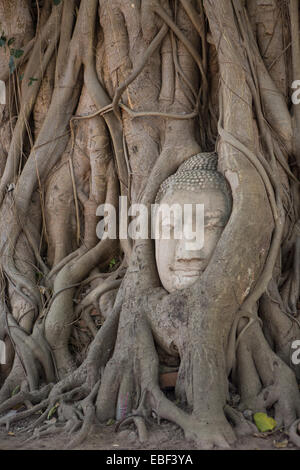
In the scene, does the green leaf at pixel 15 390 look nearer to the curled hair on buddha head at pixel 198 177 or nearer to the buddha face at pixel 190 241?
the buddha face at pixel 190 241

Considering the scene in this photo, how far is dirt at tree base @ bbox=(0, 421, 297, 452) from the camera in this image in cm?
242

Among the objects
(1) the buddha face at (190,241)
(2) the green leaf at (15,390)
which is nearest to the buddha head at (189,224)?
(1) the buddha face at (190,241)

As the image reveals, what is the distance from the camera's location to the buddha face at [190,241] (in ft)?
9.87

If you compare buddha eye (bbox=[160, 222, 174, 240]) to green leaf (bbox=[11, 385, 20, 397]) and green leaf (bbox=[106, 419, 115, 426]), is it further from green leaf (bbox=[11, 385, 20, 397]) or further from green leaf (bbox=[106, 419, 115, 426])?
green leaf (bbox=[11, 385, 20, 397])

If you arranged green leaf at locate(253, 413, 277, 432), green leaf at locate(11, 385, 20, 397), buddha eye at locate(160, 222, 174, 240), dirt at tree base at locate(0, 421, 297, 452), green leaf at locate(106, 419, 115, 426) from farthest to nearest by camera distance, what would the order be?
1. green leaf at locate(11, 385, 20, 397)
2. buddha eye at locate(160, 222, 174, 240)
3. green leaf at locate(106, 419, 115, 426)
4. green leaf at locate(253, 413, 277, 432)
5. dirt at tree base at locate(0, 421, 297, 452)

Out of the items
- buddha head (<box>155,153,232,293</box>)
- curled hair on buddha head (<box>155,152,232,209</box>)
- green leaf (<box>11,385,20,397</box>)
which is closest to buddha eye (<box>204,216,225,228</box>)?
buddha head (<box>155,153,232,293</box>)

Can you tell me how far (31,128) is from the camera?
4.36 meters

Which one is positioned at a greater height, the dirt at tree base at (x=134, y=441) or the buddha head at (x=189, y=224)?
the buddha head at (x=189, y=224)

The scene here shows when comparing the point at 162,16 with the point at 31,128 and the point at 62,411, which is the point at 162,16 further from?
the point at 62,411

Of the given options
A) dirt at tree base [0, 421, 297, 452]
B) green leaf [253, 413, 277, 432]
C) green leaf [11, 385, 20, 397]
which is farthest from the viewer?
green leaf [11, 385, 20, 397]

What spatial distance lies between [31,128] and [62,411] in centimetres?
247

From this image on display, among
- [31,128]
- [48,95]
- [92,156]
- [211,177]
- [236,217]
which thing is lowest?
[236,217]

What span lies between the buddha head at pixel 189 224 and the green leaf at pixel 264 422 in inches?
32.1

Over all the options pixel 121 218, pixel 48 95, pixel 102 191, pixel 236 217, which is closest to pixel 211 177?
pixel 236 217
